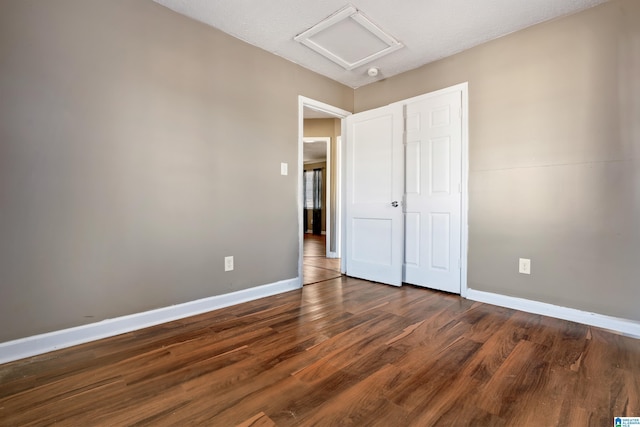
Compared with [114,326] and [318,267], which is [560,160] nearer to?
[318,267]

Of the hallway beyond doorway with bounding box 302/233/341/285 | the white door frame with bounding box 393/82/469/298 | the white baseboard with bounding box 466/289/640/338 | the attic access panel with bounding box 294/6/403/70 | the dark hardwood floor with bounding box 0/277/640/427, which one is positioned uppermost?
the attic access panel with bounding box 294/6/403/70

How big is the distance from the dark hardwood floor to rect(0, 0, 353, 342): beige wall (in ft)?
1.30

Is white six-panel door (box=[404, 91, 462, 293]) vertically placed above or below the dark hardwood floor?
above

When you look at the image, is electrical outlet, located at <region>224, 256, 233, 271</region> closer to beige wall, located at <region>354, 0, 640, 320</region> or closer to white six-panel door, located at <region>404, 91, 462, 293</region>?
white six-panel door, located at <region>404, 91, 462, 293</region>

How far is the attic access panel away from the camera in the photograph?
233 centimetres

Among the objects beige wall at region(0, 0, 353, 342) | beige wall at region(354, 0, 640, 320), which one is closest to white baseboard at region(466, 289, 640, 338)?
beige wall at region(354, 0, 640, 320)

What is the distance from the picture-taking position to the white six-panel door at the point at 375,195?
123 inches

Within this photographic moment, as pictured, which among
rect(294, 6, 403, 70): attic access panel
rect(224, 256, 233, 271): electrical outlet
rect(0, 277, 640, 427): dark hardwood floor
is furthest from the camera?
rect(224, 256, 233, 271): electrical outlet

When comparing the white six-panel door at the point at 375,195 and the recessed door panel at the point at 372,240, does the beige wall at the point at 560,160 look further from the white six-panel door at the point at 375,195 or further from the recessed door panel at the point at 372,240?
the recessed door panel at the point at 372,240

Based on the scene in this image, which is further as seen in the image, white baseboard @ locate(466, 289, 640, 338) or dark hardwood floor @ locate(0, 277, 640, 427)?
white baseboard @ locate(466, 289, 640, 338)

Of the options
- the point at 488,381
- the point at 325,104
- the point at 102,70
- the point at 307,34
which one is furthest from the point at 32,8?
the point at 488,381

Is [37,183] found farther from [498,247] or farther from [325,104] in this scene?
[498,247]

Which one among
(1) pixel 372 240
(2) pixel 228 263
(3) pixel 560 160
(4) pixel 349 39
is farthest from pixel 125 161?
(3) pixel 560 160

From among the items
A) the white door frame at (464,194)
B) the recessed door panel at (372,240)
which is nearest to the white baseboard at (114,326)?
the recessed door panel at (372,240)
